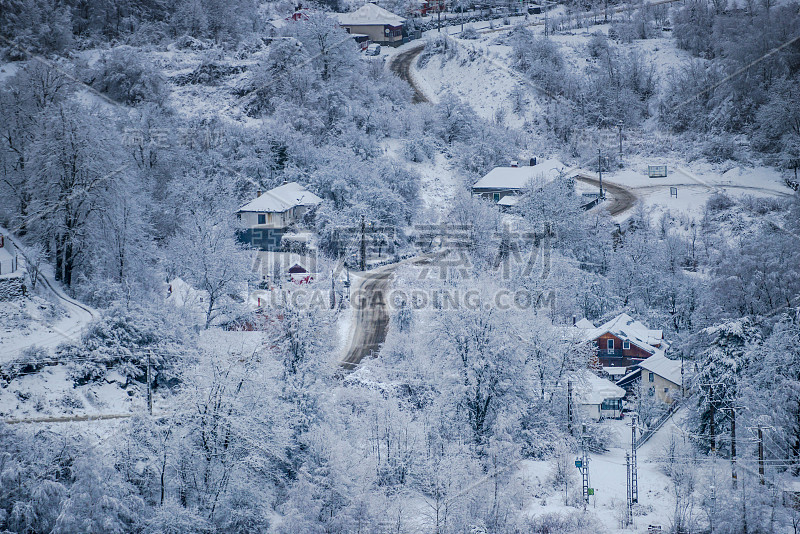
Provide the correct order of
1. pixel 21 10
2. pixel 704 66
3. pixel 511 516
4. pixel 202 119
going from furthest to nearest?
pixel 704 66, pixel 21 10, pixel 202 119, pixel 511 516

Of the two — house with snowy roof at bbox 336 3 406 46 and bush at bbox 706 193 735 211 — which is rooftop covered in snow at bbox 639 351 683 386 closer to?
bush at bbox 706 193 735 211

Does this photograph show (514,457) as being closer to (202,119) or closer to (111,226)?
(111,226)

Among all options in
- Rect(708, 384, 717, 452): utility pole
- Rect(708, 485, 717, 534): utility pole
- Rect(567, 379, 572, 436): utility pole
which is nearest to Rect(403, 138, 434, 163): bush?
Rect(567, 379, 572, 436): utility pole

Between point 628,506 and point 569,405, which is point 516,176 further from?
point 628,506

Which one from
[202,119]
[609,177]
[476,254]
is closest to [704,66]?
[609,177]

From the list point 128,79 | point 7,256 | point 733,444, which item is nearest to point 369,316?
point 7,256

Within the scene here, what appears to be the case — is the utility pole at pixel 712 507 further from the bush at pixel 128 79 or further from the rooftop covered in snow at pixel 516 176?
the bush at pixel 128 79
